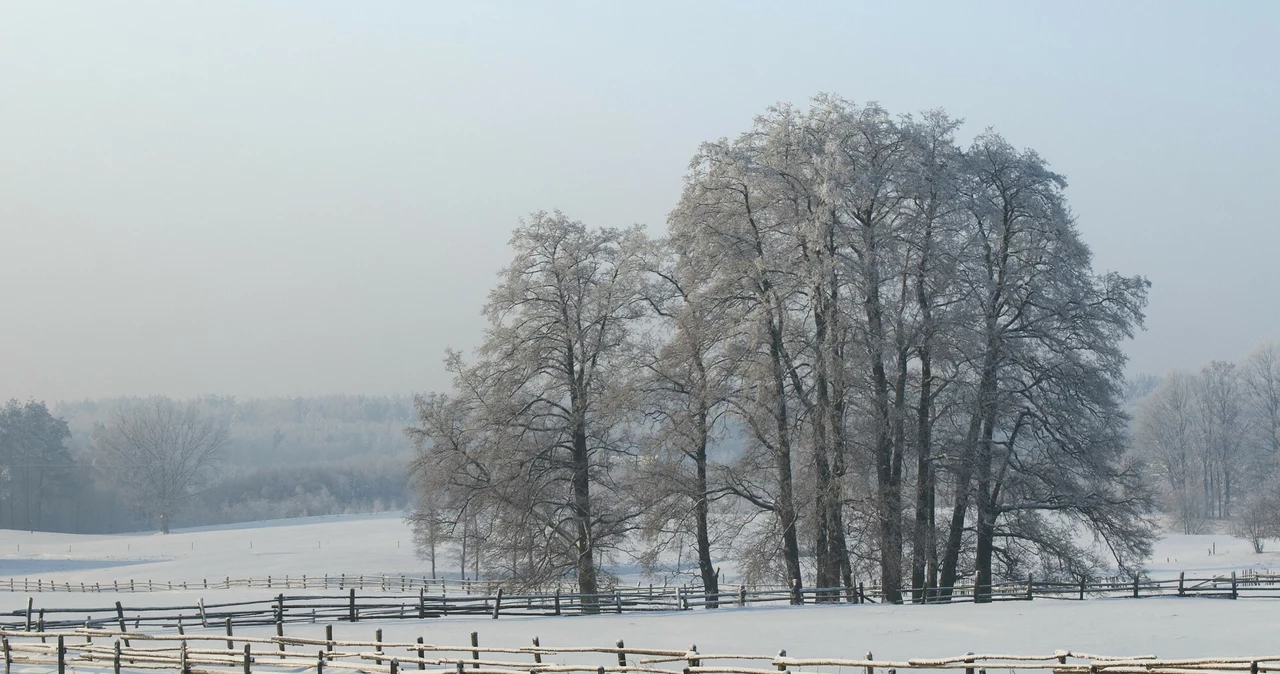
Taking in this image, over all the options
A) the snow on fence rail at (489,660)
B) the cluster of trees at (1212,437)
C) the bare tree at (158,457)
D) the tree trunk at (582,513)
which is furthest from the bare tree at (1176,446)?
the bare tree at (158,457)

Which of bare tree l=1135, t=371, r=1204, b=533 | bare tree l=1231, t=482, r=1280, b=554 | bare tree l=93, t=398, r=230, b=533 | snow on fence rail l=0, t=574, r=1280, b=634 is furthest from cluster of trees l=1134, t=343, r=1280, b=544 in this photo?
bare tree l=93, t=398, r=230, b=533

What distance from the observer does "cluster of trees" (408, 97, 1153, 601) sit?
3025 cm

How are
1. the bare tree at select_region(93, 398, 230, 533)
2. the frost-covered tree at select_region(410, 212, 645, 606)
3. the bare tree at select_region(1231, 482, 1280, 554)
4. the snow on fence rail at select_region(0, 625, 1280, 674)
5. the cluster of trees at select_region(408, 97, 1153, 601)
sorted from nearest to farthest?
the snow on fence rail at select_region(0, 625, 1280, 674) < the cluster of trees at select_region(408, 97, 1153, 601) < the frost-covered tree at select_region(410, 212, 645, 606) < the bare tree at select_region(1231, 482, 1280, 554) < the bare tree at select_region(93, 398, 230, 533)

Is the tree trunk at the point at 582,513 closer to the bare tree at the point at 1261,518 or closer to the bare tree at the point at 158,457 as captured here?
the bare tree at the point at 1261,518

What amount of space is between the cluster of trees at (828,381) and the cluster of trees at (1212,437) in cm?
6508

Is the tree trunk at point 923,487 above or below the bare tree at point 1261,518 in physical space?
above

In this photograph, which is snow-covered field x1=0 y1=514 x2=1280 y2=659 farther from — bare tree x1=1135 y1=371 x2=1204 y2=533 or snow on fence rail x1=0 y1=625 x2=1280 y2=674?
bare tree x1=1135 y1=371 x2=1204 y2=533

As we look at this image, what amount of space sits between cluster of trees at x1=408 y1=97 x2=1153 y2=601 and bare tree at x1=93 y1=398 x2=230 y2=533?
277 feet

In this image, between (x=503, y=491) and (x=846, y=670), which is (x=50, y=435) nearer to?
(x=503, y=491)

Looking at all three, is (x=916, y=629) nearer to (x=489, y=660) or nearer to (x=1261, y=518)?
(x=489, y=660)

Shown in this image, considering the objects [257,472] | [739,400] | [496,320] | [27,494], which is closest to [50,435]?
[27,494]

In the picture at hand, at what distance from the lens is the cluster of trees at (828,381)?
3025 cm

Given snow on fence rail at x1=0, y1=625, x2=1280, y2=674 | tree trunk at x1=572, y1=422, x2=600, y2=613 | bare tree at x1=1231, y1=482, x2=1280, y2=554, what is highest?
tree trunk at x1=572, y1=422, x2=600, y2=613

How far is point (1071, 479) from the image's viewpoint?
106 feet
